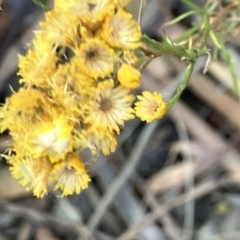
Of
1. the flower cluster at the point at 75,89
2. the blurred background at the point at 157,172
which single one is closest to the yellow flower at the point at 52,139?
the flower cluster at the point at 75,89

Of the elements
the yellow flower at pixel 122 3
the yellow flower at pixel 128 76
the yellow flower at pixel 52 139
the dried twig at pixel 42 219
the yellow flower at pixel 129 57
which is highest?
the yellow flower at pixel 122 3

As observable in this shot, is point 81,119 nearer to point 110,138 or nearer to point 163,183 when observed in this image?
point 110,138

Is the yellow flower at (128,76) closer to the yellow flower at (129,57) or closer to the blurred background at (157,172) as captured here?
the yellow flower at (129,57)

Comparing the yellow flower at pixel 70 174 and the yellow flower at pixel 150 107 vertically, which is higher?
the yellow flower at pixel 150 107

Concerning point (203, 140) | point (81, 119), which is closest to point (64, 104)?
point (81, 119)

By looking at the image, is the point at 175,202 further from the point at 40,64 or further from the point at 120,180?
the point at 40,64

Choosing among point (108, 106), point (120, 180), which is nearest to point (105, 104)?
point (108, 106)

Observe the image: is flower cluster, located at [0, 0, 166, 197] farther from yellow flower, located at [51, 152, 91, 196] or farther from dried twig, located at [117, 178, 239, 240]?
dried twig, located at [117, 178, 239, 240]
